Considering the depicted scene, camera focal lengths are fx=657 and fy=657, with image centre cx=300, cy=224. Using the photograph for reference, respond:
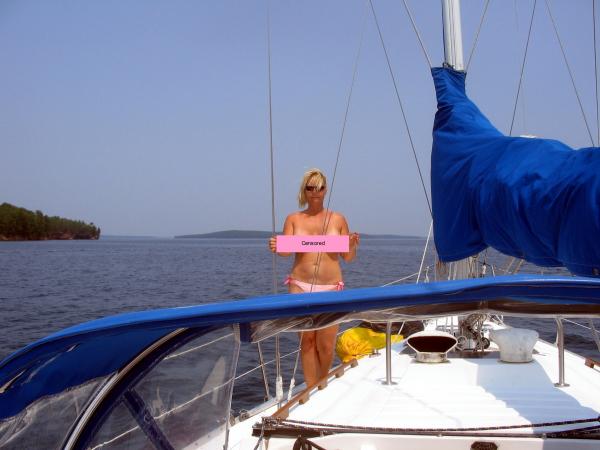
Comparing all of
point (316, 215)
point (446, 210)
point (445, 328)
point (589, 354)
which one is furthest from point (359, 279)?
point (446, 210)

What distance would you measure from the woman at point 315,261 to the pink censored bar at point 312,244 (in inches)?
5.3

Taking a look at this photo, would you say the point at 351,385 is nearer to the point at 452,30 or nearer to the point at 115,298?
the point at 452,30

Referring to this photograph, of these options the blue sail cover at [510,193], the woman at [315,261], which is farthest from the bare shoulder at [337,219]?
→ the blue sail cover at [510,193]

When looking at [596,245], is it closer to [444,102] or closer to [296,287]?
[444,102]

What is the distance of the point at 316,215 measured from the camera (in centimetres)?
466

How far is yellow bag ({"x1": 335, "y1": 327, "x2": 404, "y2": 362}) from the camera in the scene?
6.06 metres

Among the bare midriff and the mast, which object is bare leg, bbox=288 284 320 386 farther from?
the mast

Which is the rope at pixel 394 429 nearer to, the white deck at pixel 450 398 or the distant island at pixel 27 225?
the white deck at pixel 450 398

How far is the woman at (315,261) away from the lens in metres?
4.42

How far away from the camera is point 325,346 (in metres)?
4.39

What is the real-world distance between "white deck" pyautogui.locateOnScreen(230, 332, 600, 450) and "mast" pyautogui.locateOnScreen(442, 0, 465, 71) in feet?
6.52

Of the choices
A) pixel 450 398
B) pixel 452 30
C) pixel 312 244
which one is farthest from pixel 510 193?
pixel 452 30

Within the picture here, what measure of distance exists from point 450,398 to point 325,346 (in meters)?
0.99

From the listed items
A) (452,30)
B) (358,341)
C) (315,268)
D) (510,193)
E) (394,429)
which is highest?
(452,30)
